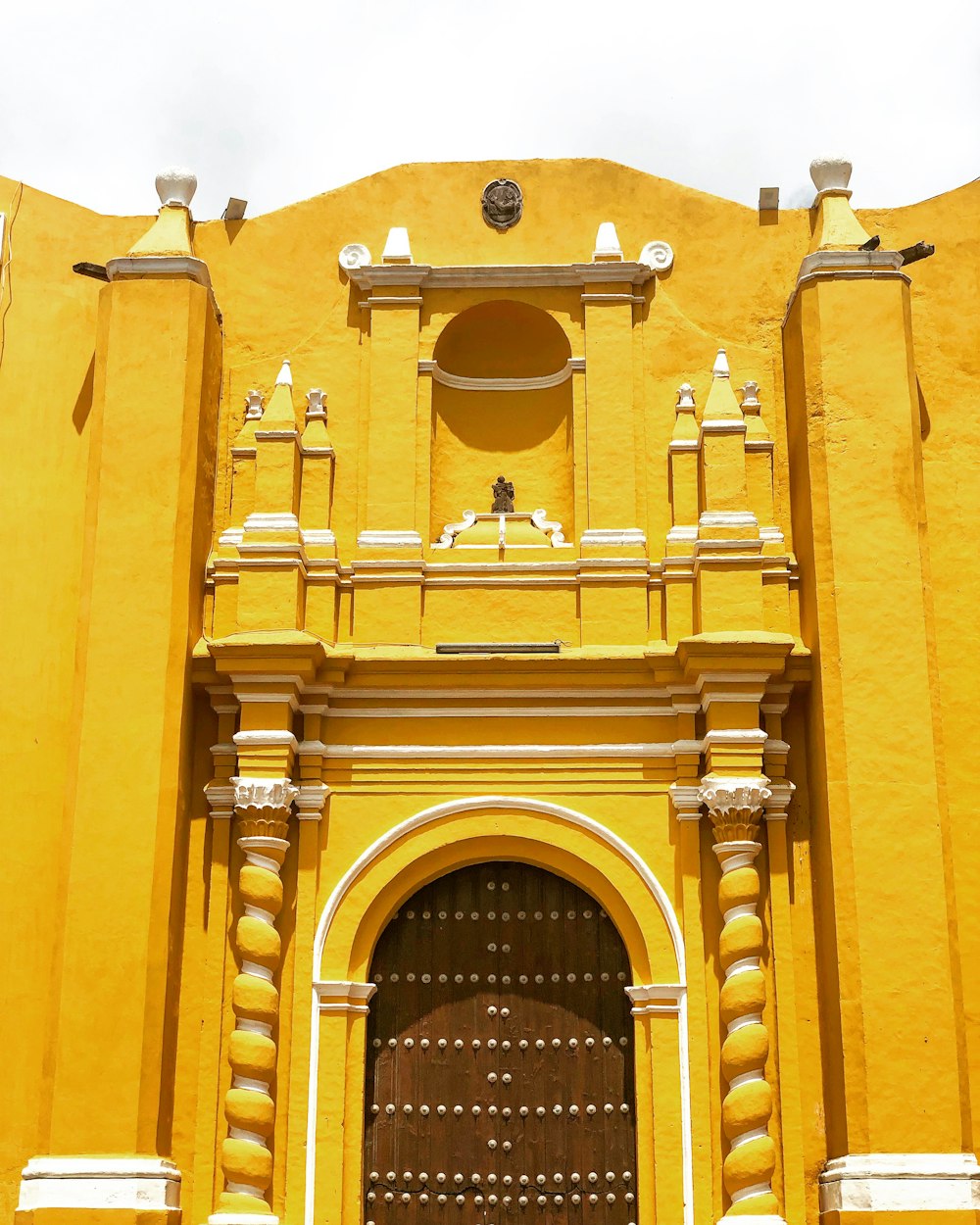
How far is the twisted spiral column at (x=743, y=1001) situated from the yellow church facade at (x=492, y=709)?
27mm

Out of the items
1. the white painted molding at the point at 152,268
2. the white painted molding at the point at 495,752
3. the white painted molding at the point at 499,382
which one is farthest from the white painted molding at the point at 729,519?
the white painted molding at the point at 152,268

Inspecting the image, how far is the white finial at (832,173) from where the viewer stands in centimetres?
1170

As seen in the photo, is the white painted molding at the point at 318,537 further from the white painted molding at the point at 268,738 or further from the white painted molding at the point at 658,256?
the white painted molding at the point at 658,256

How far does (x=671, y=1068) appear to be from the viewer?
386 inches

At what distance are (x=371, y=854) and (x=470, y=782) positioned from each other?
80cm

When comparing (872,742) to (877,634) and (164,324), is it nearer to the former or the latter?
(877,634)

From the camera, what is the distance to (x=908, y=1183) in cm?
908

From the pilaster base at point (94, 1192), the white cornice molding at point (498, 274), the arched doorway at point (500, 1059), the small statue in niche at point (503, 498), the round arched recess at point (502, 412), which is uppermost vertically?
the white cornice molding at point (498, 274)

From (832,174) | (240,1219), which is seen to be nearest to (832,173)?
(832,174)

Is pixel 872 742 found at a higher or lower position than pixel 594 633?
lower

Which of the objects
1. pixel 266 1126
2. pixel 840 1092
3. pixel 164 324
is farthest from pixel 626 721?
pixel 164 324

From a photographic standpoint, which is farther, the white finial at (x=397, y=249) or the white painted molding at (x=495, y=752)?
the white finial at (x=397, y=249)

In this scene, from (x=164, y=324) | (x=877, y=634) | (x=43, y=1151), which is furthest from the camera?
(x=164, y=324)

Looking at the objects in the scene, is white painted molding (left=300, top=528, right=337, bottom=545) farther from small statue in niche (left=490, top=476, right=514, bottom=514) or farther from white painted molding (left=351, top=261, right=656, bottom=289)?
white painted molding (left=351, top=261, right=656, bottom=289)
